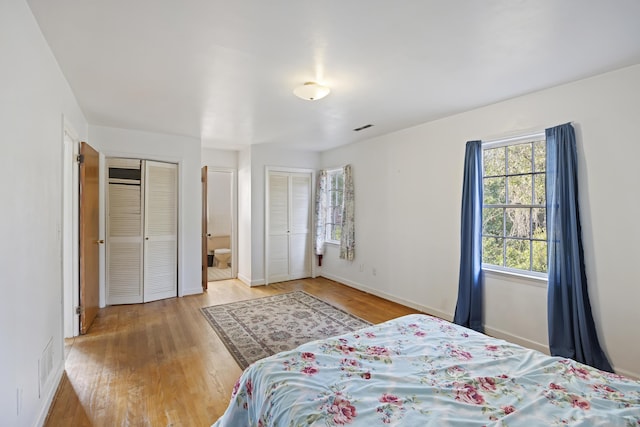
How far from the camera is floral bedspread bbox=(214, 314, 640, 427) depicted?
1.13m

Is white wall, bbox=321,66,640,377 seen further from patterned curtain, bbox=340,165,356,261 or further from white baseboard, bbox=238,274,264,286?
white baseboard, bbox=238,274,264,286

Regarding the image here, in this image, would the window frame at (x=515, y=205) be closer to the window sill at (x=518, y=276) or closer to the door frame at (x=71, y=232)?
the window sill at (x=518, y=276)

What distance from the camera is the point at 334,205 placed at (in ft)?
19.0

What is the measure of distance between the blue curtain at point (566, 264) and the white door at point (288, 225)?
12.8 ft

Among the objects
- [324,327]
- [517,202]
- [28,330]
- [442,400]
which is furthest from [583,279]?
[28,330]

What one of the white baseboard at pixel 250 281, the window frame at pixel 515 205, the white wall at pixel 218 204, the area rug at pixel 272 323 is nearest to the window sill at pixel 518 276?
the window frame at pixel 515 205

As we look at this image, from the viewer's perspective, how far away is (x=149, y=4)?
5.38 ft

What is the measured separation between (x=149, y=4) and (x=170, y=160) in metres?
3.18

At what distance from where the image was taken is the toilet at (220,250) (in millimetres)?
6934

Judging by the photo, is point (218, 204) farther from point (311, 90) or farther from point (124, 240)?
point (311, 90)

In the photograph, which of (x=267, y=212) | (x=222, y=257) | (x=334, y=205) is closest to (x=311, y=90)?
(x=267, y=212)

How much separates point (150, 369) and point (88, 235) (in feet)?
5.48

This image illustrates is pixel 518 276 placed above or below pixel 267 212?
below

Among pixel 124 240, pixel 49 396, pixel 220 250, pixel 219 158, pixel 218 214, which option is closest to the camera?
pixel 49 396
